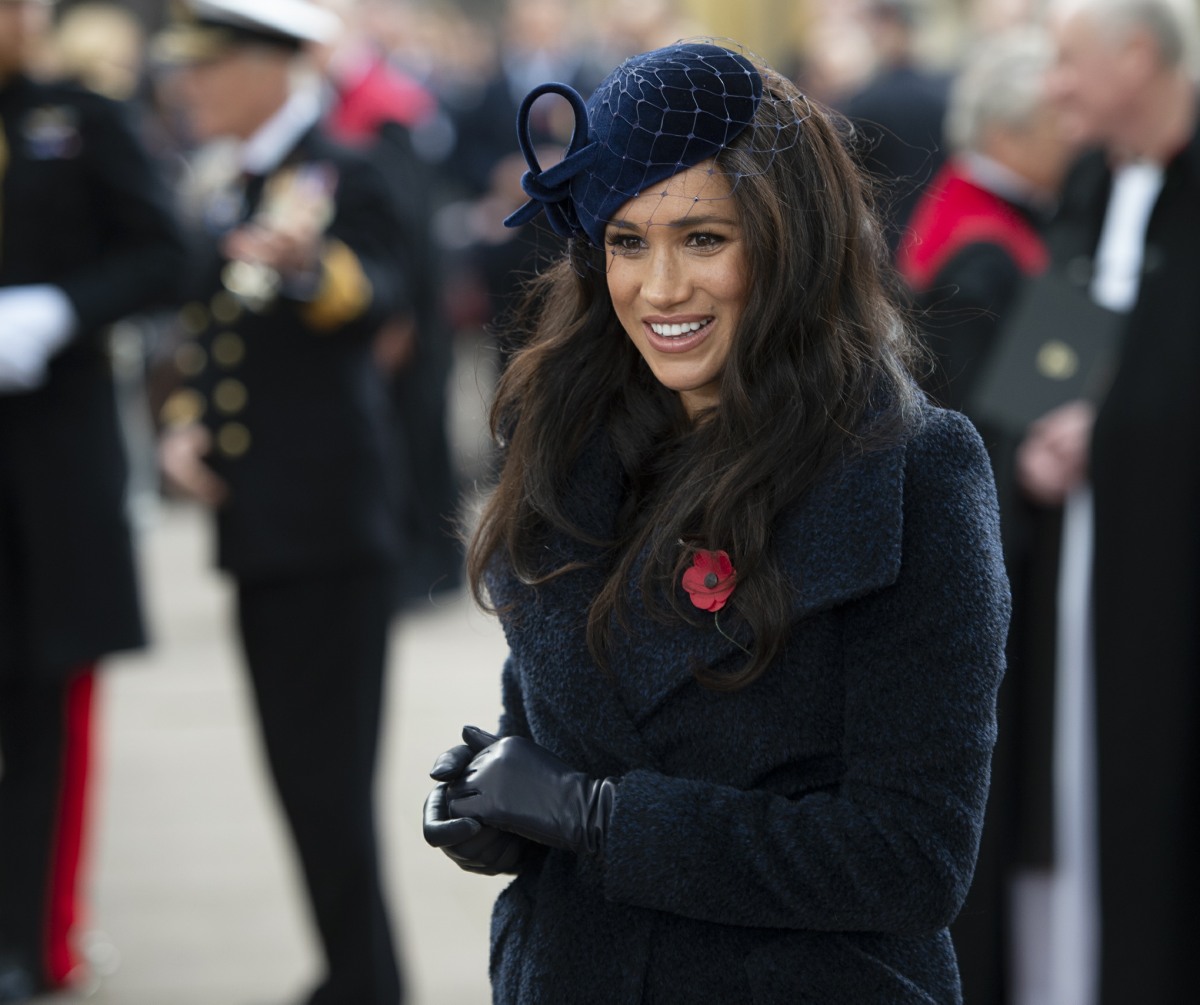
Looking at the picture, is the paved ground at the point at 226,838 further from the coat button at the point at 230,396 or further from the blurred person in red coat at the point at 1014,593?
the blurred person in red coat at the point at 1014,593

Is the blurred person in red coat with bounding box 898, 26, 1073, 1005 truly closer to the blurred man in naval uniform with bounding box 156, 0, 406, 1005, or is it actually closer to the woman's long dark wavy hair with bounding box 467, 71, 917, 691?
the blurred man in naval uniform with bounding box 156, 0, 406, 1005

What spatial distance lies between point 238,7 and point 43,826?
186 cm

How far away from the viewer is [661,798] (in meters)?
1.75

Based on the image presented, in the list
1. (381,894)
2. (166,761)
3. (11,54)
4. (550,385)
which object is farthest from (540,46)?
(550,385)

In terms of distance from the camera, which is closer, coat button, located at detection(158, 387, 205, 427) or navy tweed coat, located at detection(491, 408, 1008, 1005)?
navy tweed coat, located at detection(491, 408, 1008, 1005)

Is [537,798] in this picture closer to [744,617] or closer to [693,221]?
[744,617]

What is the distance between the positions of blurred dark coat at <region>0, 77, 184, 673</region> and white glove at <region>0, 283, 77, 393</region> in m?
0.04

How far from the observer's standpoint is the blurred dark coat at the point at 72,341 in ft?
12.8

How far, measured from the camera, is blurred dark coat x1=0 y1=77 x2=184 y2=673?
153 inches

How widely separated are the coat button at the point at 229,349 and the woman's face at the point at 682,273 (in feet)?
5.96

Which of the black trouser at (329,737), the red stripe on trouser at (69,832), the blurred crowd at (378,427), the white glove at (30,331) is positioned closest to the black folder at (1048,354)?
the blurred crowd at (378,427)

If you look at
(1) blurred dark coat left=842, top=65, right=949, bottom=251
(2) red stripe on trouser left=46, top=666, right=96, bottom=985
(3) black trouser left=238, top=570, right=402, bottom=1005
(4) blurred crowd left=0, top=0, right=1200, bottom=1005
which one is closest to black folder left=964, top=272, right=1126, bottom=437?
(4) blurred crowd left=0, top=0, right=1200, bottom=1005

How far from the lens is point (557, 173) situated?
5.98 feet

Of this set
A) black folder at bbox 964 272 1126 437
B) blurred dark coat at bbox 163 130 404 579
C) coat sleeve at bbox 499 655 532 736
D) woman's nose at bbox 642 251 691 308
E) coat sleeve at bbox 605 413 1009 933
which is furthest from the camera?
blurred dark coat at bbox 163 130 404 579
